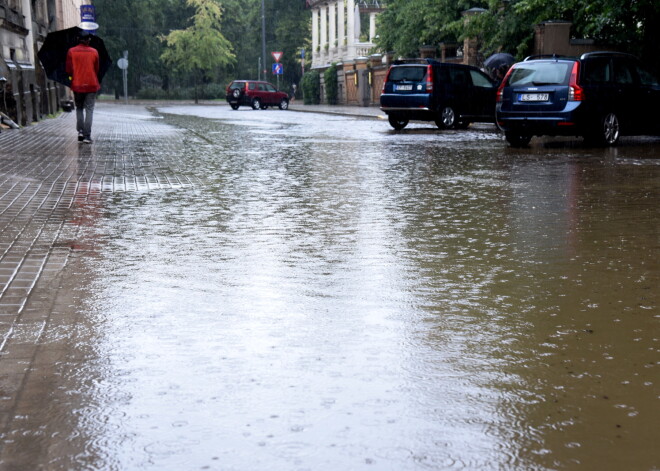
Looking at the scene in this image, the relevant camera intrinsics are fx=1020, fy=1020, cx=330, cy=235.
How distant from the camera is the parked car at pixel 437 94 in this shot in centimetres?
2609

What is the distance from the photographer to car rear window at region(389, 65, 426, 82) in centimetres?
2622

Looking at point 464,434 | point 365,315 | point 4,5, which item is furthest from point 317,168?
point 4,5

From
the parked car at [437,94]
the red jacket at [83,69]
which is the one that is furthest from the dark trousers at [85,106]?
Answer: the parked car at [437,94]

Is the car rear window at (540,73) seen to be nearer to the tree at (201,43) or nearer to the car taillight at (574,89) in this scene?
the car taillight at (574,89)

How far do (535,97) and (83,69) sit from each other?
8.19 meters

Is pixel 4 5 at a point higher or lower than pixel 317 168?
higher

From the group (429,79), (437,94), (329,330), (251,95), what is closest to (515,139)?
(429,79)

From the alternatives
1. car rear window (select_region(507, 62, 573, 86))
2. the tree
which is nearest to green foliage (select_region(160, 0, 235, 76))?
the tree

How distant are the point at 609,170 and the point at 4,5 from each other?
1940 centimetres

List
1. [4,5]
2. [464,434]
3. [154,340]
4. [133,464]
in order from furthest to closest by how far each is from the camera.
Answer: [4,5] → [154,340] → [464,434] → [133,464]

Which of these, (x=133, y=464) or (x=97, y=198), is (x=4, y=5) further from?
(x=133, y=464)

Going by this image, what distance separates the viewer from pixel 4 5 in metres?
27.5

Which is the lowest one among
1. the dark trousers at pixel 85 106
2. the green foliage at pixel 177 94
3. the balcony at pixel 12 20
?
the green foliage at pixel 177 94

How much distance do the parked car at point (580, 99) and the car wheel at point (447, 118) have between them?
23.3ft
